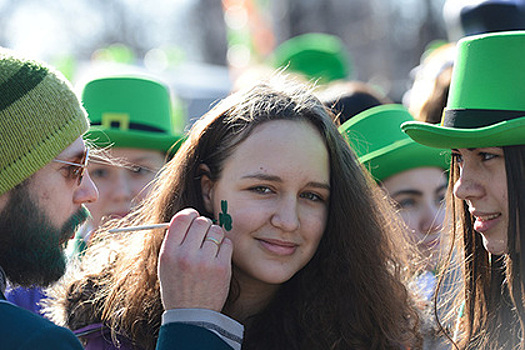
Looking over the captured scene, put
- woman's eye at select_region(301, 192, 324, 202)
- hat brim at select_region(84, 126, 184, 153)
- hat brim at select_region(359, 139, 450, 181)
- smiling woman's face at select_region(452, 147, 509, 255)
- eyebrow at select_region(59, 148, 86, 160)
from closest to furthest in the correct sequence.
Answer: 1. smiling woman's face at select_region(452, 147, 509, 255)
2. eyebrow at select_region(59, 148, 86, 160)
3. woman's eye at select_region(301, 192, 324, 202)
4. hat brim at select_region(359, 139, 450, 181)
5. hat brim at select_region(84, 126, 184, 153)

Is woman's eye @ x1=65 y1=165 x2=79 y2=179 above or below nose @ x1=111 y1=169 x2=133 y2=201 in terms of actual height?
above

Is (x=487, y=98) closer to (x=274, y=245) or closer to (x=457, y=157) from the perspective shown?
(x=457, y=157)

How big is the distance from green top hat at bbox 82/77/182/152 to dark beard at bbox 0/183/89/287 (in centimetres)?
185

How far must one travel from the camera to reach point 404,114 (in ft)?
12.2

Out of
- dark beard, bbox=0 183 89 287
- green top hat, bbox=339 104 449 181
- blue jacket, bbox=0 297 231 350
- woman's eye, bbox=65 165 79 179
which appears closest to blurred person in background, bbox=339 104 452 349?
green top hat, bbox=339 104 449 181

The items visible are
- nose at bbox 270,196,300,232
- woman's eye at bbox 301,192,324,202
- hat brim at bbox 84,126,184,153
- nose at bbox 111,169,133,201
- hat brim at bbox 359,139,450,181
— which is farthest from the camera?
hat brim at bbox 84,126,184,153

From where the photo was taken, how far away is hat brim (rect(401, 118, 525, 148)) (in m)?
2.04

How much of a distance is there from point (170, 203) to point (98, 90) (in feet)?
5.75

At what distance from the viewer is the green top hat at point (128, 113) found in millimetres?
4062

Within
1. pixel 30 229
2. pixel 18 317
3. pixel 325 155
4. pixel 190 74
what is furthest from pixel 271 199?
pixel 190 74

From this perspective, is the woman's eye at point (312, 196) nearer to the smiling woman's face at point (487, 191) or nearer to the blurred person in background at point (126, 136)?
the smiling woman's face at point (487, 191)

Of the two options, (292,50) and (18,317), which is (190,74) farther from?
(18,317)

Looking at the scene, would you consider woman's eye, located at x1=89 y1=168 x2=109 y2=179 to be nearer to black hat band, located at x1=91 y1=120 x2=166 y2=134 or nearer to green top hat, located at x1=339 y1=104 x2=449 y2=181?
black hat band, located at x1=91 y1=120 x2=166 y2=134

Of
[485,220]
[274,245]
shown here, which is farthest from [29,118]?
[485,220]
